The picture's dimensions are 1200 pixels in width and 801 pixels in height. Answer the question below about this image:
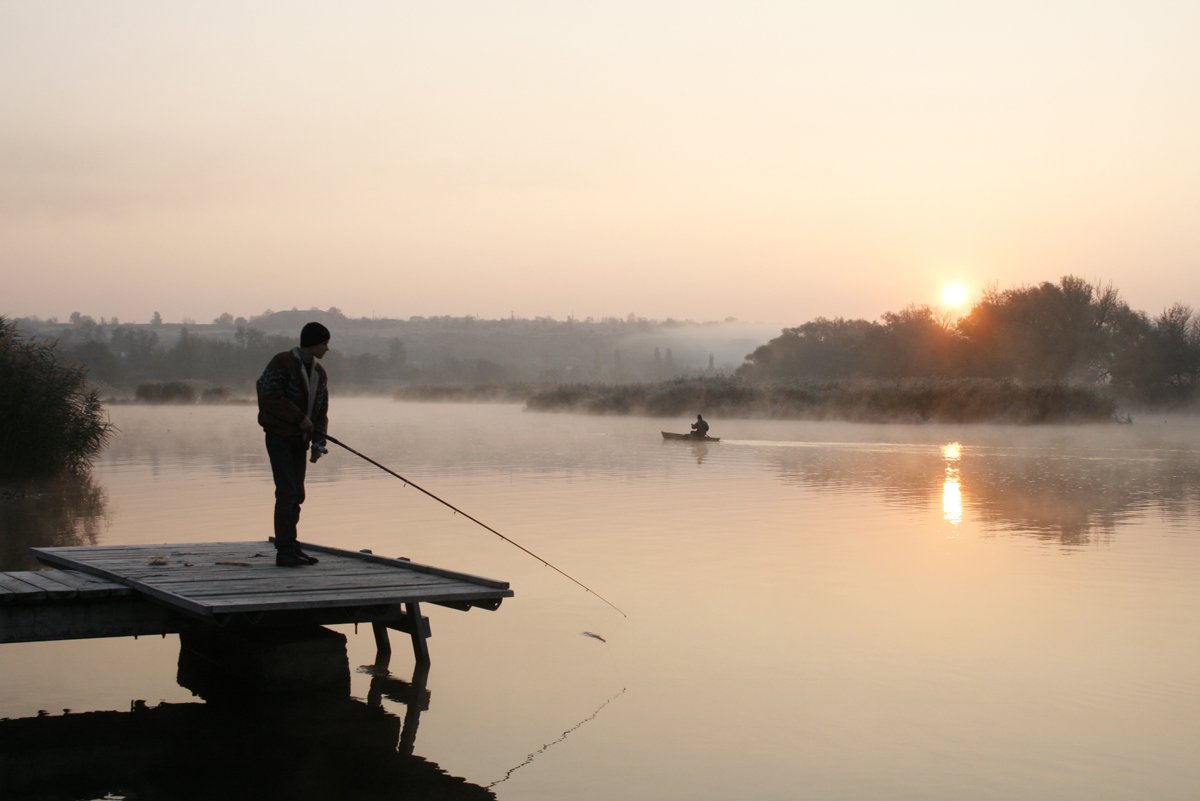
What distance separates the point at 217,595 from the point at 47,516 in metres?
12.7

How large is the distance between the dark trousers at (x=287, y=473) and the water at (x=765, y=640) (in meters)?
1.33

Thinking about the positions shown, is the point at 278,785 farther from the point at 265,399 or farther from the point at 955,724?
the point at 955,724

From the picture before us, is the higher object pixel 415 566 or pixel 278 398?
pixel 278 398

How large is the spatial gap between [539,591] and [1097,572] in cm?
596

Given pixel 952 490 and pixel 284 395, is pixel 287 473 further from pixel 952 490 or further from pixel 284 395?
pixel 952 490

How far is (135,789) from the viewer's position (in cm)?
755

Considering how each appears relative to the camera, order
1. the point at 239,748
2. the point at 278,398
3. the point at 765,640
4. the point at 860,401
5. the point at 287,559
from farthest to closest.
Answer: the point at 860,401 < the point at 765,640 < the point at 287,559 < the point at 278,398 < the point at 239,748

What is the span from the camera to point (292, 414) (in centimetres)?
1007

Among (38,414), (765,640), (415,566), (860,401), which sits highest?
(38,414)

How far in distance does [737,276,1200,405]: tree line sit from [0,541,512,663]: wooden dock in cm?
4550

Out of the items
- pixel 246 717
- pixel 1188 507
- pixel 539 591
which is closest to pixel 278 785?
pixel 246 717

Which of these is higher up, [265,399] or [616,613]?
[265,399]

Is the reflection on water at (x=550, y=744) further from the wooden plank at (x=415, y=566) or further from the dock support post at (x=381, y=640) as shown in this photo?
the dock support post at (x=381, y=640)

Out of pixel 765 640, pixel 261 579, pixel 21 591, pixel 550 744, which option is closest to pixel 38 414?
pixel 261 579
